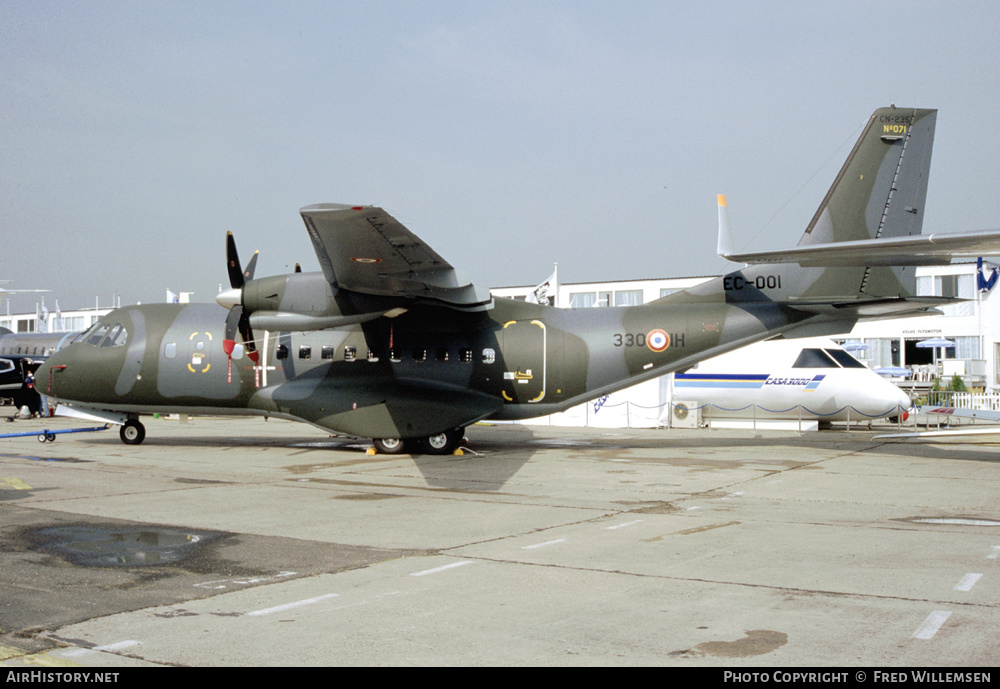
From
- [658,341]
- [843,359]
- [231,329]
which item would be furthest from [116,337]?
[843,359]

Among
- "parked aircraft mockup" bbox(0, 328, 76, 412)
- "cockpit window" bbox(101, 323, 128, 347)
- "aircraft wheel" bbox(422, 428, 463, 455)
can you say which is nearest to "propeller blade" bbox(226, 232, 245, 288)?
"cockpit window" bbox(101, 323, 128, 347)

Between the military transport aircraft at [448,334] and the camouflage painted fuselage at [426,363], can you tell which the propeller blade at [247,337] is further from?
the camouflage painted fuselage at [426,363]

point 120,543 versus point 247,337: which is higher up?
point 247,337

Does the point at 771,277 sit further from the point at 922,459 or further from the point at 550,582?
the point at 550,582

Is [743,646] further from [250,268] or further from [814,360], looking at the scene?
[814,360]

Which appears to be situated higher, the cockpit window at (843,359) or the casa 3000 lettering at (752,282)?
the casa 3000 lettering at (752,282)

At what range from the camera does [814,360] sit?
24953mm

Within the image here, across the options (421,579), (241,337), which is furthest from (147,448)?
(421,579)

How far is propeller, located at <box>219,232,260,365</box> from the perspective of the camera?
1712 centimetres

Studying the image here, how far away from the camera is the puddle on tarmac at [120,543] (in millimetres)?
7707

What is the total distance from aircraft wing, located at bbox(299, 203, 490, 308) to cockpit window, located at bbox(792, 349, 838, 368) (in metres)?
12.7

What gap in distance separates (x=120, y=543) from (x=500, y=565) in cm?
418

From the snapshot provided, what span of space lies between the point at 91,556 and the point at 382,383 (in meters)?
10.4

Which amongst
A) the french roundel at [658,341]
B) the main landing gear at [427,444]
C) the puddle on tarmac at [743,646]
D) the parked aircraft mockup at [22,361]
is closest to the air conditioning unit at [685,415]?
the french roundel at [658,341]
